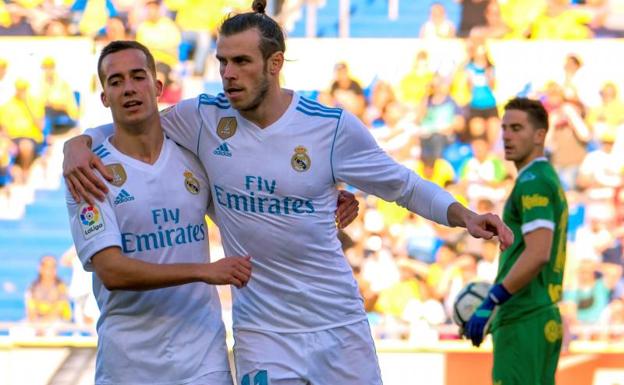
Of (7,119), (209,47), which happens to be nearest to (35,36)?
(7,119)

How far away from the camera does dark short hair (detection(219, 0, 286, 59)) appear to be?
14.7ft

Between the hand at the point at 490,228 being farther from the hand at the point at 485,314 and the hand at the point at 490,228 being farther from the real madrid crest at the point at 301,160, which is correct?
the hand at the point at 485,314

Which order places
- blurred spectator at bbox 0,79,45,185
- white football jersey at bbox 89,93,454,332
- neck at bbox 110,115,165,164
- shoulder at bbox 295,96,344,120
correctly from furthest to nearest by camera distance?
blurred spectator at bbox 0,79,45,185 → shoulder at bbox 295,96,344,120 → white football jersey at bbox 89,93,454,332 → neck at bbox 110,115,165,164

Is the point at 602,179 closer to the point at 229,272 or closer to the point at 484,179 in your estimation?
the point at 484,179

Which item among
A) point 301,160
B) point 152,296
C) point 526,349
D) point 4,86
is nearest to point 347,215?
point 301,160

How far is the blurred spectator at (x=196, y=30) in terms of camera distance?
11242 millimetres

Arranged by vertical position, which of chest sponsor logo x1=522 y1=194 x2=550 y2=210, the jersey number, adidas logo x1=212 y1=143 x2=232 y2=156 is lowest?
the jersey number

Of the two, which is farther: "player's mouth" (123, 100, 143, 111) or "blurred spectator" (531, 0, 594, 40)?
"blurred spectator" (531, 0, 594, 40)

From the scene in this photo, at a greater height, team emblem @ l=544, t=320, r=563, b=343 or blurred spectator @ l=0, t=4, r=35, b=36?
blurred spectator @ l=0, t=4, r=35, b=36

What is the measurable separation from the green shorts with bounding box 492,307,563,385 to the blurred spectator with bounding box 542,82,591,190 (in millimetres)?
4821

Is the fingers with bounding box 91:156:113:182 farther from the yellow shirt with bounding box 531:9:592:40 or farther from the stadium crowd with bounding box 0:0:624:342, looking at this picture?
the yellow shirt with bounding box 531:9:592:40

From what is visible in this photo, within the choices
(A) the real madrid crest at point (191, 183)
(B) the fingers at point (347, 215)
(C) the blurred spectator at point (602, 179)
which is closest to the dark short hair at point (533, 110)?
(B) the fingers at point (347, 215)

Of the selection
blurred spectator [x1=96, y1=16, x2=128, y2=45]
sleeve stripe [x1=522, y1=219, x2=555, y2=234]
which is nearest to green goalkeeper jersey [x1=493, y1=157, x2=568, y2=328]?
sleeve stripe [x1=522, y1=219, x2=555, y2=234]

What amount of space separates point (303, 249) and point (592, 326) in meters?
6.42
